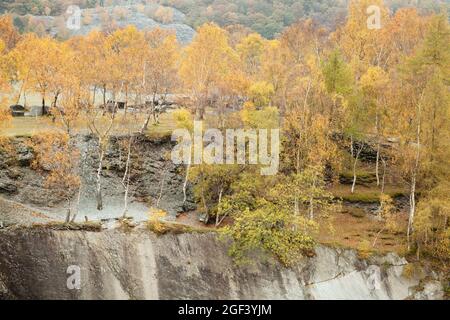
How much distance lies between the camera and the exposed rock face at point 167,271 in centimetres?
2997

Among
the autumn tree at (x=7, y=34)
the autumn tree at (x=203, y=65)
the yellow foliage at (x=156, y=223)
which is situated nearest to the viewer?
the yellow foliage at (x=156, y=223)

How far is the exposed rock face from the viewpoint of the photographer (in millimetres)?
29969

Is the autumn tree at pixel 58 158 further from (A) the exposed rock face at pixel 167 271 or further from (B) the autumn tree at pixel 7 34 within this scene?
(B) the autumn tree at pixel 7 34

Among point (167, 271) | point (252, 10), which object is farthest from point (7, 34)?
point (252, 10)

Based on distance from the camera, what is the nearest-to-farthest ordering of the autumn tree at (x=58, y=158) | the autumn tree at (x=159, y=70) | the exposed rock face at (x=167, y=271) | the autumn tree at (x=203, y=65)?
the exposed rock face at (x=167, y=271), the autumn tree at (x=58, y=158), the autumn tree at (x=159, y=70), the autumn tree at (x=203, y=65)

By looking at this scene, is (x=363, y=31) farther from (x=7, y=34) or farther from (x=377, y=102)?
(x=7, y=34)

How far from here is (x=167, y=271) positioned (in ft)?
108

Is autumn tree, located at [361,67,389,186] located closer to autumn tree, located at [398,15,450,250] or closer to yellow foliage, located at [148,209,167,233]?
autumn tree, located at [398,15,450,250]

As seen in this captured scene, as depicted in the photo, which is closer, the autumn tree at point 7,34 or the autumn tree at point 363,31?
the autumn tree at point 363,31

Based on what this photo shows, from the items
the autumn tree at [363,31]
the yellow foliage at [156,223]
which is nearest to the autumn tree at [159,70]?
the yellow foliage at [156,223]

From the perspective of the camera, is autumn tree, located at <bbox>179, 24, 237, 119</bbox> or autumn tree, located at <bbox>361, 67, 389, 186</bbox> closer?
autumn tree, located at <bbox>361, 67, 389, 186</bbox>

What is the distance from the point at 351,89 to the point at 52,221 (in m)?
26.6

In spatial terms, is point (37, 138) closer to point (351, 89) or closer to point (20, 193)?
point (20, 193)

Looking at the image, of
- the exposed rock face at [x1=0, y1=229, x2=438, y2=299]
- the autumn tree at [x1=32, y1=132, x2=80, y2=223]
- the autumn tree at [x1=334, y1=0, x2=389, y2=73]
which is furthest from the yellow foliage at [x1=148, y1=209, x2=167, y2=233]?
the autumn tree at [x1=334, y1=0, x2=389, y2=73]
